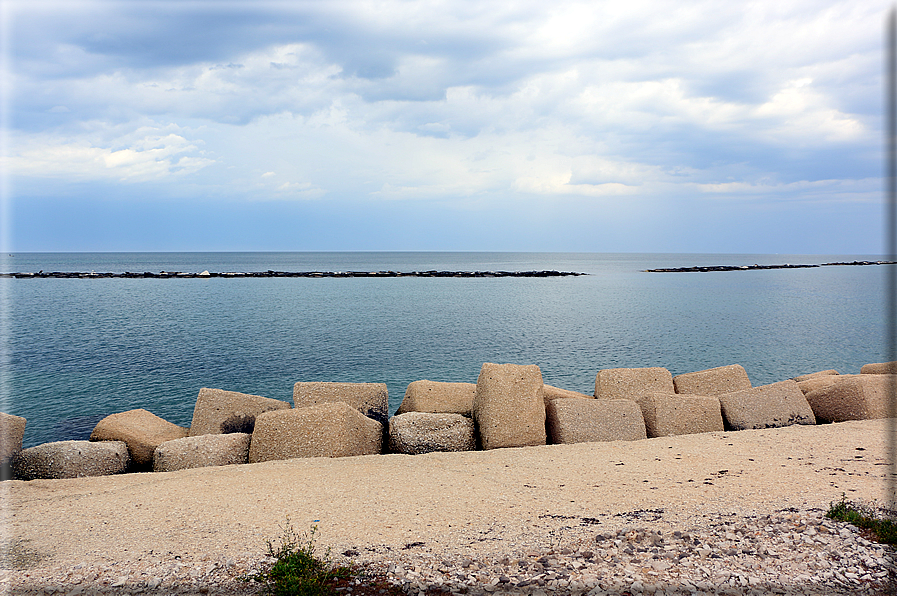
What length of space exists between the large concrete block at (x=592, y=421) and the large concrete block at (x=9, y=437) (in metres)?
7.41

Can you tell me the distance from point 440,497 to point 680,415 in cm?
449

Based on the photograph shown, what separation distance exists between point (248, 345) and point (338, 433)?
1483cm

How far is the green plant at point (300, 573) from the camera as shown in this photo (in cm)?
358

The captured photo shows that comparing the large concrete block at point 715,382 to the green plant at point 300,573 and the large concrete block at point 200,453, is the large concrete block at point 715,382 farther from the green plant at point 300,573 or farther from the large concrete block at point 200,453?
the green plant at point 300,573

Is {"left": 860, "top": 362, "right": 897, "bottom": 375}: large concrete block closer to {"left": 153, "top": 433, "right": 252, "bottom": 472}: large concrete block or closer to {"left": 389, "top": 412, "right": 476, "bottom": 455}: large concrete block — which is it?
{"left": 389, "top": 412, "right": 476, "bottom": 455}: large concrete block

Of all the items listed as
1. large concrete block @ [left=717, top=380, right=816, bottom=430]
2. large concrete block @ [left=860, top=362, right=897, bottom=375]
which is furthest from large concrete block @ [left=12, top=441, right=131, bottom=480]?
large concrete block @ [left=860, top=362, right=897, bottom=375]

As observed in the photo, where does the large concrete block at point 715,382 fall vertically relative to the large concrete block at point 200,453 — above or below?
above

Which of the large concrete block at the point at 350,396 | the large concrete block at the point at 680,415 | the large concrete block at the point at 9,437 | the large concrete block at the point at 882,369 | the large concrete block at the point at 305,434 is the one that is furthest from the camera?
the large concrete block at the point at 882,369

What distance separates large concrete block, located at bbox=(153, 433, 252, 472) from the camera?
727cm

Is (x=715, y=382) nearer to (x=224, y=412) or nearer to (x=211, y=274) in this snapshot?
(x=224, y=412)

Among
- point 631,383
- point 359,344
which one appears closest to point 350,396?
point 631,383

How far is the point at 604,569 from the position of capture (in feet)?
12.4

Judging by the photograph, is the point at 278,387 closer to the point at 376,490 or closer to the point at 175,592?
the point at 376,490

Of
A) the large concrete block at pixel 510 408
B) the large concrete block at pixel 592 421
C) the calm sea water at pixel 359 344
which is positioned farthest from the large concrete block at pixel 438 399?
the calm sea water at pixel 359 344
